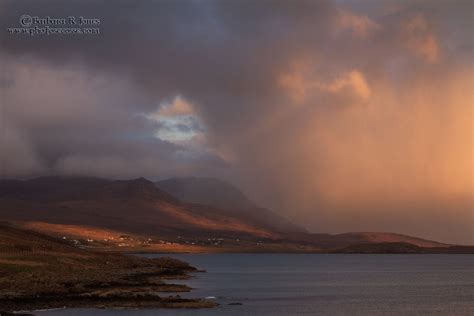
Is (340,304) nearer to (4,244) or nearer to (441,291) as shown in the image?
(441,291)

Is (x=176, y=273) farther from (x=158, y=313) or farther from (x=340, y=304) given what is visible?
(x=158, y=313)

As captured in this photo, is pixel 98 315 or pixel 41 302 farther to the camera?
pixel 41 302

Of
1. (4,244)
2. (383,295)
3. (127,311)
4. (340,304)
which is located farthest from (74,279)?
(4,244)

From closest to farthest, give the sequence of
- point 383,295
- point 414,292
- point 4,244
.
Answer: point 383,295
point 414,292
point 4,244

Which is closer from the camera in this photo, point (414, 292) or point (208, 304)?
point (208, 304)

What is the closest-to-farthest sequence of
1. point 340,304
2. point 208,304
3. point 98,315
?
point 98,315 < point 208,304 < point 340,304

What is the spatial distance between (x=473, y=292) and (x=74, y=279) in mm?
72922

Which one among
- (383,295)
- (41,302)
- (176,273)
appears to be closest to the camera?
(41,302)

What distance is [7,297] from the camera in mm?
78000

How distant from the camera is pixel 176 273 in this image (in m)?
162

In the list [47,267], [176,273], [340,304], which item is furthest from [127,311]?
[176,273]

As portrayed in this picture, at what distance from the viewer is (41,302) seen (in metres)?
76.9

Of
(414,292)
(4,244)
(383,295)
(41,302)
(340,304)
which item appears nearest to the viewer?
(41,302)

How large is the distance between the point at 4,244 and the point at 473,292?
345 feet
